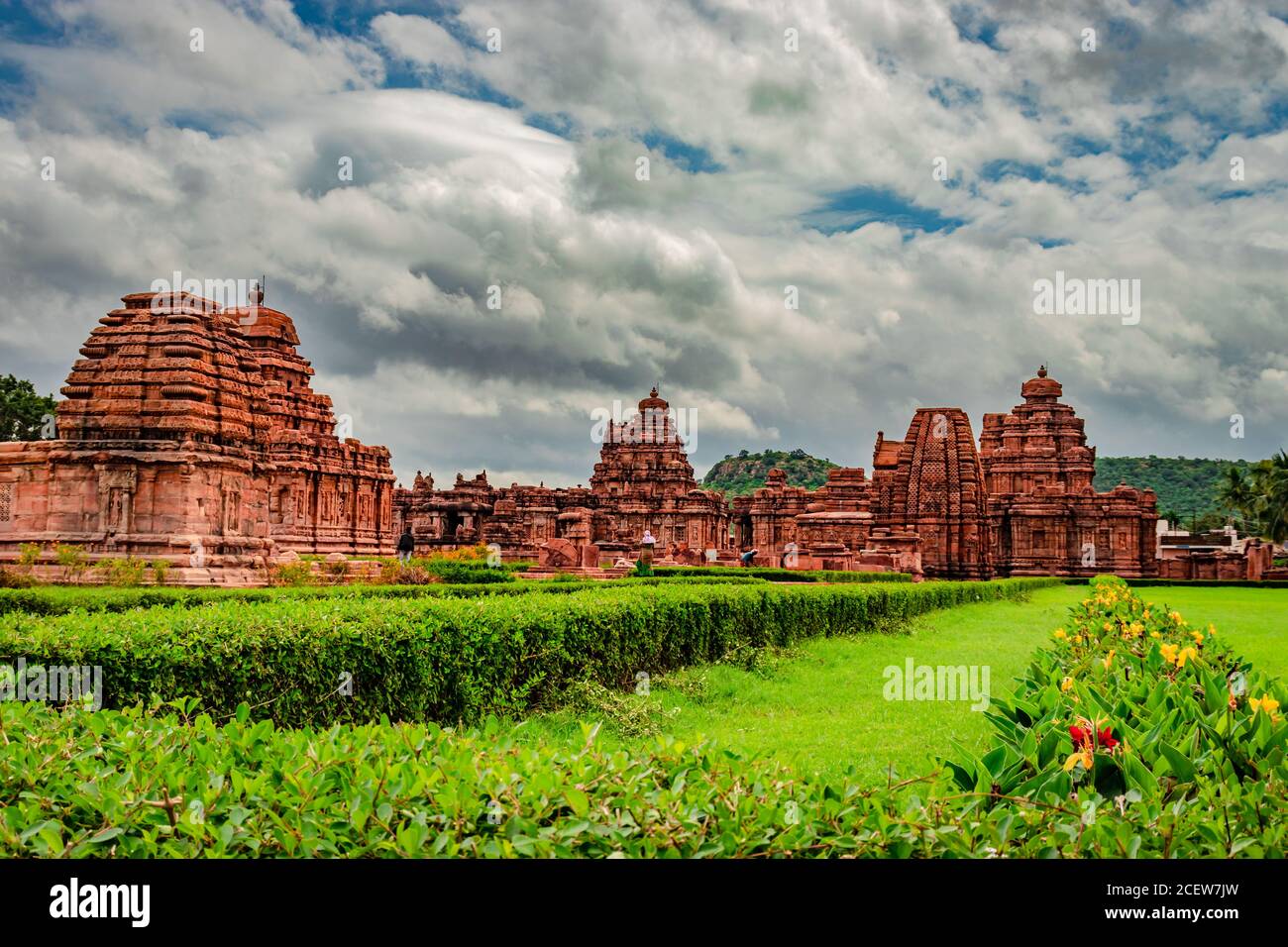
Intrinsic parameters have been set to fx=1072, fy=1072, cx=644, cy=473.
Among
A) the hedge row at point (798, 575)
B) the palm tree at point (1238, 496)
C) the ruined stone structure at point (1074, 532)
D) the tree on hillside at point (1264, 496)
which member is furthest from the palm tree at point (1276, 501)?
the hedge row at point (798, 575)

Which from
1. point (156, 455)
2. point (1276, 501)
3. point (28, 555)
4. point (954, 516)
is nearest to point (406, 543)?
point (954, 516)

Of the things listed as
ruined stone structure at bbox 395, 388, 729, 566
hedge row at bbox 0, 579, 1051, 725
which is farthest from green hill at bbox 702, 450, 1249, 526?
hedge row at bbox 0, 579, 1051, 725

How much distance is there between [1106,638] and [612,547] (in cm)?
3618

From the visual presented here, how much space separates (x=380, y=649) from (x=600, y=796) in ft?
16.5

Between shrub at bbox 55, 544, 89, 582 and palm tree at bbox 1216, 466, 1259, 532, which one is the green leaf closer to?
shrub at bbox 55, 544, 89, 582

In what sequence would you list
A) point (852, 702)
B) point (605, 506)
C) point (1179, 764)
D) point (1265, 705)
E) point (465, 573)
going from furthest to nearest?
point (605, 506), point (465, 573), point (852, 702), point (1265, 705), point (1179, 764)

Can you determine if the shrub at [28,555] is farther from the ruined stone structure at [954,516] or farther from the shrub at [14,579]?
the ruined stone structure at [954,516]

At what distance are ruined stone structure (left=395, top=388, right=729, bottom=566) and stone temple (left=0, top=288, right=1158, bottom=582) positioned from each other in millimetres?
124

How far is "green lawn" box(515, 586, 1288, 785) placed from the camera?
7.70m

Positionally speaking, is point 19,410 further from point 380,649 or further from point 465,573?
point 380,649

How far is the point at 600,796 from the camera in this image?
12.4ft
